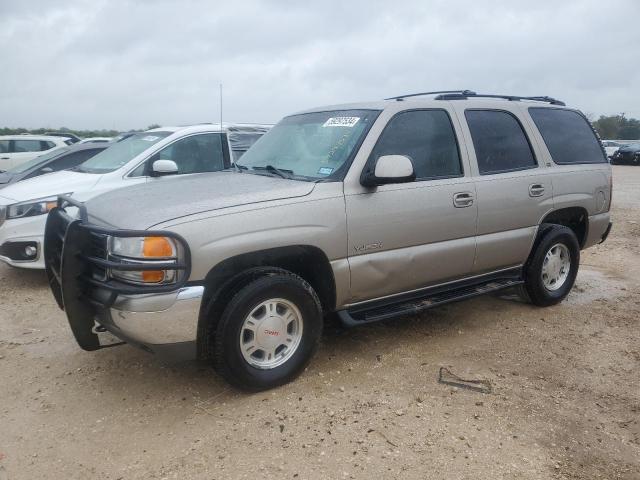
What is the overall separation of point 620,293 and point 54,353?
5.42 meters

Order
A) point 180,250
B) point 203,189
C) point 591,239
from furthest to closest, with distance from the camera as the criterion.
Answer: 1. point 591,239
2. point 203,189
3. point 180,250

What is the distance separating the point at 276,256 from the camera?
3.51 m

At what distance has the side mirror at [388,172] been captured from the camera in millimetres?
3664

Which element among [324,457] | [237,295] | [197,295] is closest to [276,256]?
[237,295]

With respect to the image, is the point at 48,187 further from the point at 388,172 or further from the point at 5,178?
the point at 388,172

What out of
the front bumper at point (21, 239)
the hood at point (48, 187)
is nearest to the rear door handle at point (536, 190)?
the hood at point (48, 187)

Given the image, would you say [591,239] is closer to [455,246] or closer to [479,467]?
[455,246]

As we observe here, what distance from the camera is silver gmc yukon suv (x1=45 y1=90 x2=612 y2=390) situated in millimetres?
3170

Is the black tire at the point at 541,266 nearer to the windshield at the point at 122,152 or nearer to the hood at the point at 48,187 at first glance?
the windshield at the point at 122,152

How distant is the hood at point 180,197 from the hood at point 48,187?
2.48 m

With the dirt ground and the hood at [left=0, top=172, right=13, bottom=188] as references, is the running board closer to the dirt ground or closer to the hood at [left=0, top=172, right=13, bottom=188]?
the dirt ground

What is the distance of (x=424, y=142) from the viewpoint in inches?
167

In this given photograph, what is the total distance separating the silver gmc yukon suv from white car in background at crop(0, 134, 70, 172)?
1283cm

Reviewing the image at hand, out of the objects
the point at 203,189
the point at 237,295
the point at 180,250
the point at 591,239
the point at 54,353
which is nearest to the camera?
the point at 180,250
